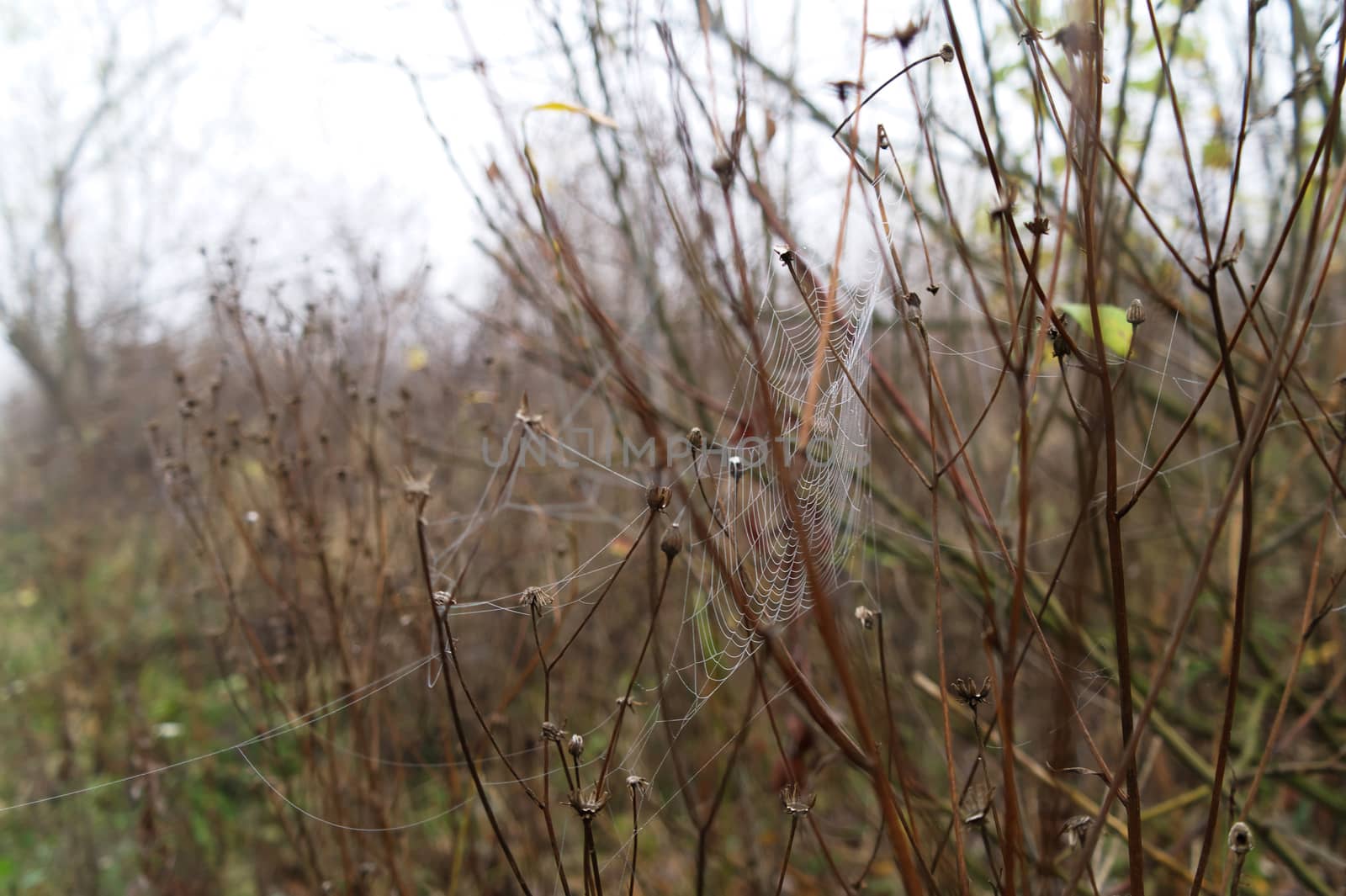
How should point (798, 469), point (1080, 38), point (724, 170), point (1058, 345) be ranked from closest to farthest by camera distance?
point (1080, 38), point (1058, 345), point (724, 170), point (798, 469)

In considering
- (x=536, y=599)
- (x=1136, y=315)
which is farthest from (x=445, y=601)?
(x=1136, y=315)

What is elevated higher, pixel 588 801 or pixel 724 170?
pixel 724 170

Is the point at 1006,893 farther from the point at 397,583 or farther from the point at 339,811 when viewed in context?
the point at 397,583

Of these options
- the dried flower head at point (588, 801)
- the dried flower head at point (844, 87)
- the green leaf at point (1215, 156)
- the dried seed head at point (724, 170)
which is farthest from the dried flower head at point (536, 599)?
the green leaf at point (1215, 156)

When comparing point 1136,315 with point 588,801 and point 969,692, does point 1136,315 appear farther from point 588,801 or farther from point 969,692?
point 588,801

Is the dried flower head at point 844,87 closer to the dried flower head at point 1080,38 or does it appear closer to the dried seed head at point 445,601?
the dried flower head at point 1080,38

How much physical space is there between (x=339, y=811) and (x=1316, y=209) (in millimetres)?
1635

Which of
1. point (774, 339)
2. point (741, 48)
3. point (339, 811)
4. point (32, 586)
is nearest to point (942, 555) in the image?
point (774, 339)

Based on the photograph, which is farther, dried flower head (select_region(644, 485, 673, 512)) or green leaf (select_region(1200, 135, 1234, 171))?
green leaf (select_region(1200, 135, 1234, 171))

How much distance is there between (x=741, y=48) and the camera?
1125 mm

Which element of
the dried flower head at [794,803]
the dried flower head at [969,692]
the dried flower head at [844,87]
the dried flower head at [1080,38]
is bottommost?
the dried flower head at [794,803]

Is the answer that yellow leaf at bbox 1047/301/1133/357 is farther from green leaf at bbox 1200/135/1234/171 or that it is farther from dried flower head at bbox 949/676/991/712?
green leaf at bbox 1200/135/1234/171

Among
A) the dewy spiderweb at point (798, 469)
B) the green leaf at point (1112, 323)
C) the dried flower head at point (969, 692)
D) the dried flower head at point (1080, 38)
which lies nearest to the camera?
the dried flower head at point (1080, 38)

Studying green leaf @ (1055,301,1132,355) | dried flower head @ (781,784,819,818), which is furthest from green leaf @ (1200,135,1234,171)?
dried flower head @ (781,784,819,818)
